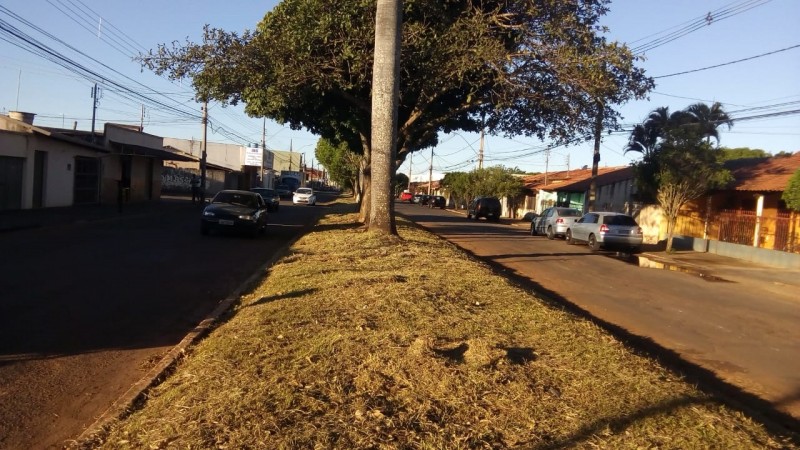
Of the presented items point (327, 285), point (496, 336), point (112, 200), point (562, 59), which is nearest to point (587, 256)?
point (562, 59)

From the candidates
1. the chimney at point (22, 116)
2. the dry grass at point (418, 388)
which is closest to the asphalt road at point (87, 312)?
the dry grass at point (418, 388)

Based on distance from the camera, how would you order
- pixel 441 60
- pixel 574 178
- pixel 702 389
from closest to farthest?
1. pixel 702 389
2. pixel 441 60
3. pixel 574 178

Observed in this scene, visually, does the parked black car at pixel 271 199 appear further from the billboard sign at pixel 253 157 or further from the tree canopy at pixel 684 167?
the billboard sign at pixel 253 157

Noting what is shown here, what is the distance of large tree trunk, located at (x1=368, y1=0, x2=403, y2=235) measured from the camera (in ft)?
44.0

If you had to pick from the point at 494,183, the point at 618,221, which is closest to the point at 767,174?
the point at 618,221

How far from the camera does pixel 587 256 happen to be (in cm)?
1941

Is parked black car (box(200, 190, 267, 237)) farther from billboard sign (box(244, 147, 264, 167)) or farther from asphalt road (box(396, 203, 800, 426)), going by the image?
billboard sign (box(244, 147, 264, 167))

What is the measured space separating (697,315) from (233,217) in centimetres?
1246

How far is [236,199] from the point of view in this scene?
19.5 metres

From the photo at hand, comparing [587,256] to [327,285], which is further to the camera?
[587,256]

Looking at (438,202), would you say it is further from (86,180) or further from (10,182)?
(10,182)

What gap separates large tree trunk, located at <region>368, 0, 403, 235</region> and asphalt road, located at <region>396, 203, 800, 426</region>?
3659mm

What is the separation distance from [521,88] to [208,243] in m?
8.90

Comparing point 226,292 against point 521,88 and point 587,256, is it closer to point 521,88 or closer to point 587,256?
point 521,88
